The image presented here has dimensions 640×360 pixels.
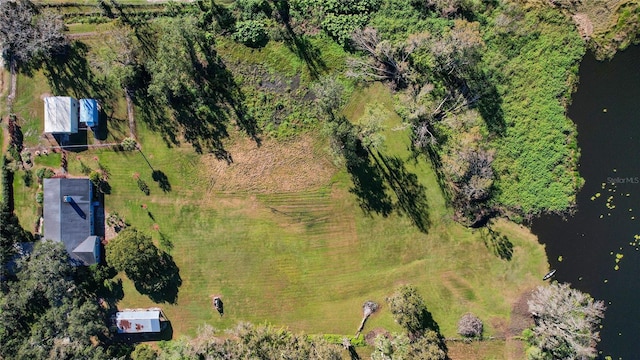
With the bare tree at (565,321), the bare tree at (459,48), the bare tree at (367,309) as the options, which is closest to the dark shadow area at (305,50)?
the bare tree at (459,48)

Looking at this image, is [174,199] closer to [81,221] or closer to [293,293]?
[81,221]

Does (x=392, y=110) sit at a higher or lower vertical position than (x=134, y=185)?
higher

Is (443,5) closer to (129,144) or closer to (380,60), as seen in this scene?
(380,60)

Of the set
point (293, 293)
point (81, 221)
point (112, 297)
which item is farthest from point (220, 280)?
point (81, 221)

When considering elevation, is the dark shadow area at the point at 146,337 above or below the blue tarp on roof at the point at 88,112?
below

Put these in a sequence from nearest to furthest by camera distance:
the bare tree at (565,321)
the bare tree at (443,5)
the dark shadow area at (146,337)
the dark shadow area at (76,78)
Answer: the bare tree at (565,321) < the bare tree at (443,5) < the dark shadow area at (76,78) < the dark shadow area at (146,337)

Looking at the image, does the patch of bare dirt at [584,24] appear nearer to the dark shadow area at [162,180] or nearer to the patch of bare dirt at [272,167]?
the patch of bare dirt at [272,167]

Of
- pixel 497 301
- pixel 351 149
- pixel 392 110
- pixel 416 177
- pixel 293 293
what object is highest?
pixel 392 110
